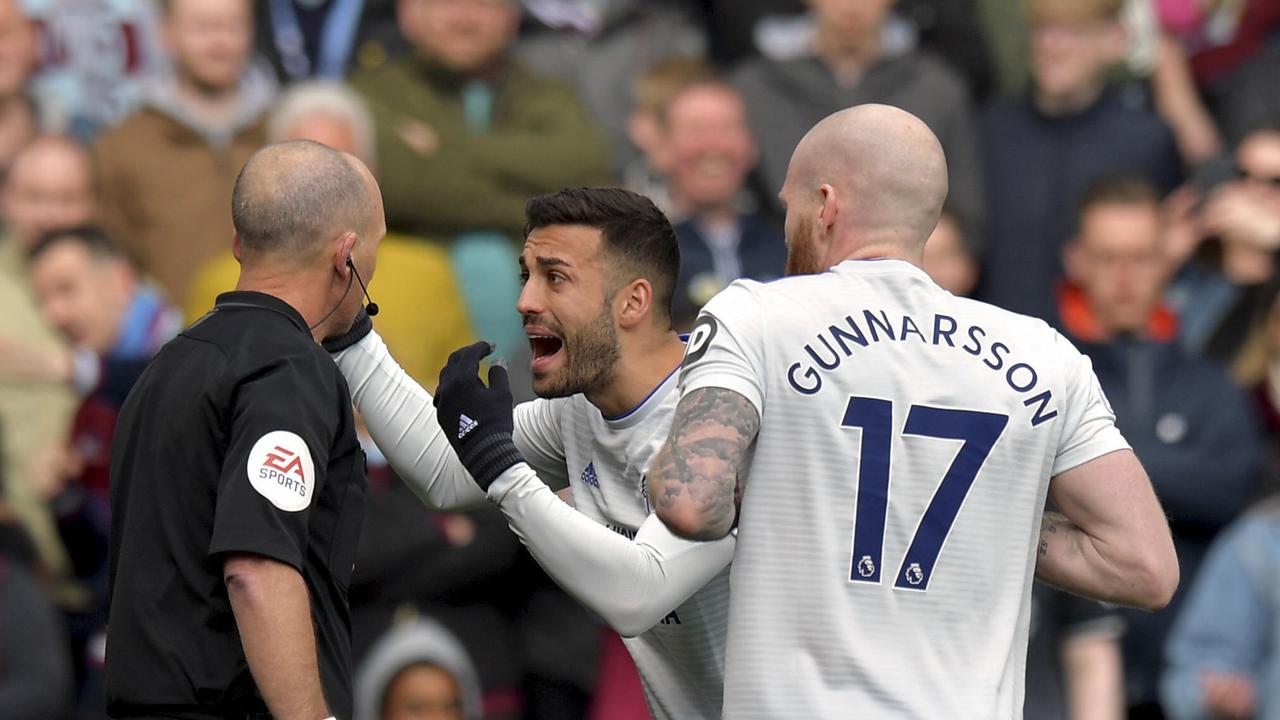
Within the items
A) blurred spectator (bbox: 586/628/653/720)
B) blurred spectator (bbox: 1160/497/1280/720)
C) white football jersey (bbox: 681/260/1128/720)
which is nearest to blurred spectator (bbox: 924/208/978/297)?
blurred spectator (bbox: 1160/497/1280/720)

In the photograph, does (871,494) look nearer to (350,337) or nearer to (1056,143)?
(350,337)

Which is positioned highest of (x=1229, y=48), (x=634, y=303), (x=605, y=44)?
(x=1229, y=48)

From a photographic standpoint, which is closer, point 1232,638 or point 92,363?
point 1232,638

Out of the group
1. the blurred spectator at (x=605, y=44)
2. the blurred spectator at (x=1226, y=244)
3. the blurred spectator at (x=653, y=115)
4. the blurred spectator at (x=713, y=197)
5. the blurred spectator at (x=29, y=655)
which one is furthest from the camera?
the blurred spectator at (x=605, y=44)

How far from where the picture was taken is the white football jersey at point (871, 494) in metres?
4.72

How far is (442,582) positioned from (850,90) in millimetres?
3191

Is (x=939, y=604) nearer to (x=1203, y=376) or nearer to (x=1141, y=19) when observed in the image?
(x=1203, y=376)

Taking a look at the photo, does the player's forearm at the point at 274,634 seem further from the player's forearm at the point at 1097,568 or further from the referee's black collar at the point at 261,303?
the player's forearm at the point at 1097,568

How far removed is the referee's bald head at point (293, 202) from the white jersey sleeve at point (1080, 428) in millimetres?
1758

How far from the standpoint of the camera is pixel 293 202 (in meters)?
5.00

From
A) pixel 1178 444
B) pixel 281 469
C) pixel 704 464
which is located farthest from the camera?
pixel 1178 444

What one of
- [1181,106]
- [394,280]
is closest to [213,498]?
[394,280]

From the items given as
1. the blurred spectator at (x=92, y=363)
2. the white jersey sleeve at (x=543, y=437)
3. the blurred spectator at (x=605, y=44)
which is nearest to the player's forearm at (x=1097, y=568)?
the white jersey sleeve at (x=543, y=437)

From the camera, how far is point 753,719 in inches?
187
